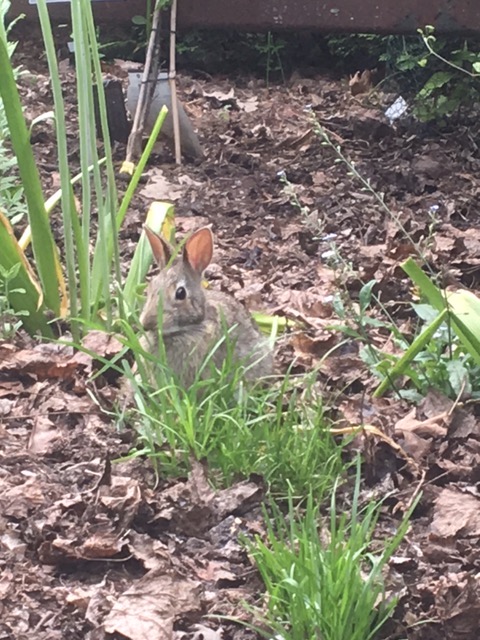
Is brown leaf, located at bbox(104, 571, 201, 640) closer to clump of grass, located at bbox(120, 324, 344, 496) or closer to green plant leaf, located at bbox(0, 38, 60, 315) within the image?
clump of grass, located at bbox(120, 324, 344, 496)

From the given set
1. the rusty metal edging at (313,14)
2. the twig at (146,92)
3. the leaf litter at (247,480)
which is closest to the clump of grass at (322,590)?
the leaf litter at (247,480)

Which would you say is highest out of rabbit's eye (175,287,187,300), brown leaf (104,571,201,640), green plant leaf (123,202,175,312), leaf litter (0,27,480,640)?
rabbit's eye (175,287,187,300)

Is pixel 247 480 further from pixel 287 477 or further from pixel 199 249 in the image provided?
pixel 199 249

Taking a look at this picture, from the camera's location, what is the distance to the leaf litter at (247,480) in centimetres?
253

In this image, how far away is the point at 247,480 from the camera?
303 cm

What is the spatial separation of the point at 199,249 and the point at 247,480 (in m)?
0.89

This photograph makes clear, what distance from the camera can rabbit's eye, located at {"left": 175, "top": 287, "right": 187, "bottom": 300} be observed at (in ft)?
11.1

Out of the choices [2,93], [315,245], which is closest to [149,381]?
[2,93]

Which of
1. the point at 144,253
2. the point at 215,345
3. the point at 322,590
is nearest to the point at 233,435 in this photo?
the point at 215,345

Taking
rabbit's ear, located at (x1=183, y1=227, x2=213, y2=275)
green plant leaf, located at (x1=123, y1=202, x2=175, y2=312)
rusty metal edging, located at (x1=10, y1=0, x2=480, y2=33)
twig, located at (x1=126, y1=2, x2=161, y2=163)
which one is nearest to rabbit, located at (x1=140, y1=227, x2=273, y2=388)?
rabbit's ear, located at (x1=183, y1=227, x2=213, y2=275)

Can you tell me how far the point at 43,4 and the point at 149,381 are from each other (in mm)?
1340

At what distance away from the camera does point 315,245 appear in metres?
4.93

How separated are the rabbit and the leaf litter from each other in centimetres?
31

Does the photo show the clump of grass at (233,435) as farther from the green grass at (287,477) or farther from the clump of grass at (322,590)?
the clump of grass at (322,590)
